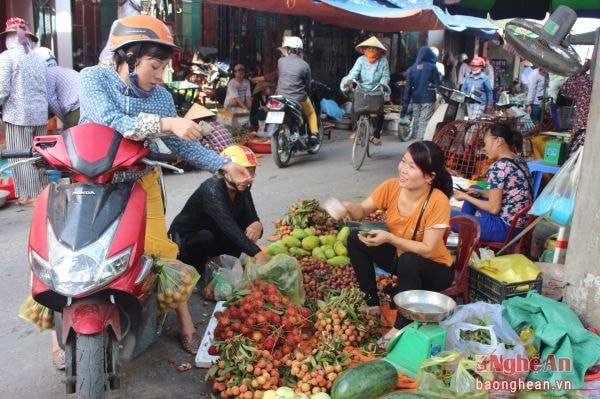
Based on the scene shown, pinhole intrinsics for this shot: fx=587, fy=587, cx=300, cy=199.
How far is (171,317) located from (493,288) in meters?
2.10

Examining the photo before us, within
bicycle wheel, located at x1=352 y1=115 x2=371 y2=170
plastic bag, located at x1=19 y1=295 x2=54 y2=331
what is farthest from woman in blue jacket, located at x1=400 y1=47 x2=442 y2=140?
plastic bag, located at x1=19 y1=295 x2=54 y2=331

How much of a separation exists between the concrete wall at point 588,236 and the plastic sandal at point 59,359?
2977mm

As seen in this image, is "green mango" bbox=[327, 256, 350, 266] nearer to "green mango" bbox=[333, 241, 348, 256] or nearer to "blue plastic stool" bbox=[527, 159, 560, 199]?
"green mango" bbox=[333, 241, 348, 256]

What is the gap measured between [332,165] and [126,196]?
6768 mm

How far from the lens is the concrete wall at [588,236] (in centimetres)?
342

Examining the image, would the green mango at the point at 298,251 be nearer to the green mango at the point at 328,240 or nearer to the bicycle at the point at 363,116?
the green mango at the point at 328,240

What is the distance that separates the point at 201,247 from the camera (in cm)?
416

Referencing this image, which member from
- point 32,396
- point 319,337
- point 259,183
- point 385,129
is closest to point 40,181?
point 259,183

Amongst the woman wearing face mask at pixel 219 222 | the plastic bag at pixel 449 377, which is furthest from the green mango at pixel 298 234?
the plastic bag at pixel 449 377

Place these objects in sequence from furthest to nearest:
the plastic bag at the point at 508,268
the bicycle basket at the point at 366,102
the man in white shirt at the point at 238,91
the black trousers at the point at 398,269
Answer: the man in white shirt at the point at 238,91
the bicycle basket at the point at 366,102
the plastic bag at the point at 508,268
the black trousers at the point at 398,269

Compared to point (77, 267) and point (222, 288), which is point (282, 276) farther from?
point (77, 267)

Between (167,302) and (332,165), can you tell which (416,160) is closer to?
(167,302)

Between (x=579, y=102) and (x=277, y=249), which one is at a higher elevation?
(x=579, y=102)

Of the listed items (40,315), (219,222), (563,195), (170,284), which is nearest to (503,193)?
(563,195)
